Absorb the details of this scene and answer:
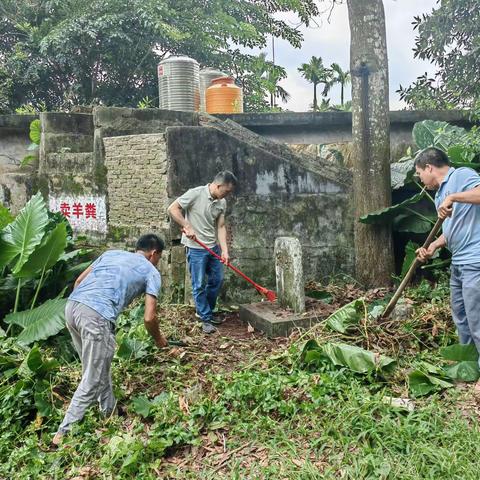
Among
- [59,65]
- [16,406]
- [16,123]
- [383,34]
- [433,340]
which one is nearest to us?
[16,406]

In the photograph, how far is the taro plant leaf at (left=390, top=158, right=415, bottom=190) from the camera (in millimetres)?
6899

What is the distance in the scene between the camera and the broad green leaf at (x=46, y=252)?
557 cm

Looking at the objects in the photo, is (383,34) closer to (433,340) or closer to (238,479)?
(433,340)

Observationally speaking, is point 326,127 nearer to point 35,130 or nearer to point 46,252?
point 35,130

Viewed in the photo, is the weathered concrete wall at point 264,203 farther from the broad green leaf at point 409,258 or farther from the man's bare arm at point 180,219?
the broad green leaf at point 409,258

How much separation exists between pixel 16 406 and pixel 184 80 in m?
6.61

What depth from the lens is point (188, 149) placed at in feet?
21.7

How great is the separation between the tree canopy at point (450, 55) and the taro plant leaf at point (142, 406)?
22.1 feet

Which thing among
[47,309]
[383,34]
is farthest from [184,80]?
[47,309]

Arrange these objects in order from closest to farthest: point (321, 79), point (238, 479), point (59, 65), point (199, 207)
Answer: point (238, 479)
point (199, 207)
point (59, 65)
point (321, 79)

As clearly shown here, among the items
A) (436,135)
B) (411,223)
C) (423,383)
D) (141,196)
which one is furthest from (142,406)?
(436,135)

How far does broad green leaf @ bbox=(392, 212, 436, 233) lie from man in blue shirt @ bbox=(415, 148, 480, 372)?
2.24 meters

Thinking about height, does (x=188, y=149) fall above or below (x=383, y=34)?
below

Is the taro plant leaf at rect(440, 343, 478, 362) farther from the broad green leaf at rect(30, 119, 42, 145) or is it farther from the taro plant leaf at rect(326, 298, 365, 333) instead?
the broad green leaf at rect(30, 119, 42, 145)
